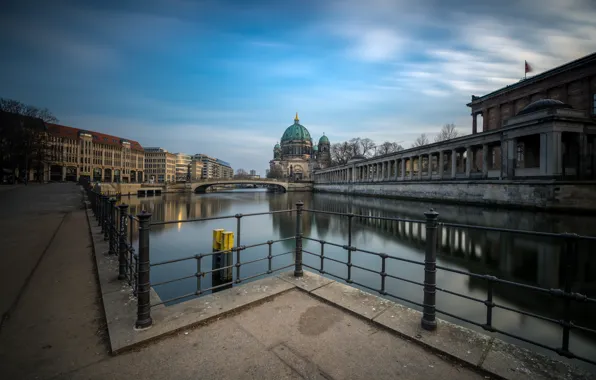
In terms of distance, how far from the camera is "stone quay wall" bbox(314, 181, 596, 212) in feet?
75.3

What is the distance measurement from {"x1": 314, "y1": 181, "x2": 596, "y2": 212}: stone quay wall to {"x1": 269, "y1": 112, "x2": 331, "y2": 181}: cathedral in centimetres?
9012

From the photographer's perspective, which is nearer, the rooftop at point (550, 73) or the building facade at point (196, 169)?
the rooftop at point (550, 73)

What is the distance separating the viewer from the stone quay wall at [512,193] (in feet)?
75.3

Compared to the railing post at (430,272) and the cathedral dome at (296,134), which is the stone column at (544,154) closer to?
the railing post at (430,272)

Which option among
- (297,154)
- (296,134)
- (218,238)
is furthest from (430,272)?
(296,134)

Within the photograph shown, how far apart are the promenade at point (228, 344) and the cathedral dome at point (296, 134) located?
144 meters

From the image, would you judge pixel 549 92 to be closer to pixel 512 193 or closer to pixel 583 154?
pixel 583 154

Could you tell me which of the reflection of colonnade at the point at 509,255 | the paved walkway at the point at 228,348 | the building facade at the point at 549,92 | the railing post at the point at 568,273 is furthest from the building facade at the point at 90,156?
the building facade at the point at 549,92

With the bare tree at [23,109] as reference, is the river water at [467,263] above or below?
below

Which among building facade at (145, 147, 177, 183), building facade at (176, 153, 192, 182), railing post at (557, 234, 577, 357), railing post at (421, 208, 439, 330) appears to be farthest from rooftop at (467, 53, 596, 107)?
building facade at (176, 153, 192, 182)

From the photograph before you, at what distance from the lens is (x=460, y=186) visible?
34969 millimetres

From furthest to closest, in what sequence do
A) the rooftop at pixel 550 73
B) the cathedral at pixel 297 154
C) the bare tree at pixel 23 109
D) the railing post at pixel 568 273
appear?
the cathedral at pixel 297 154
the bare tree at pixel 23 109
the rooftop at pixel 550 73
the railing post at pixel 568 273

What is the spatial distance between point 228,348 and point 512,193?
109 ft

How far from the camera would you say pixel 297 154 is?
5630 inches
